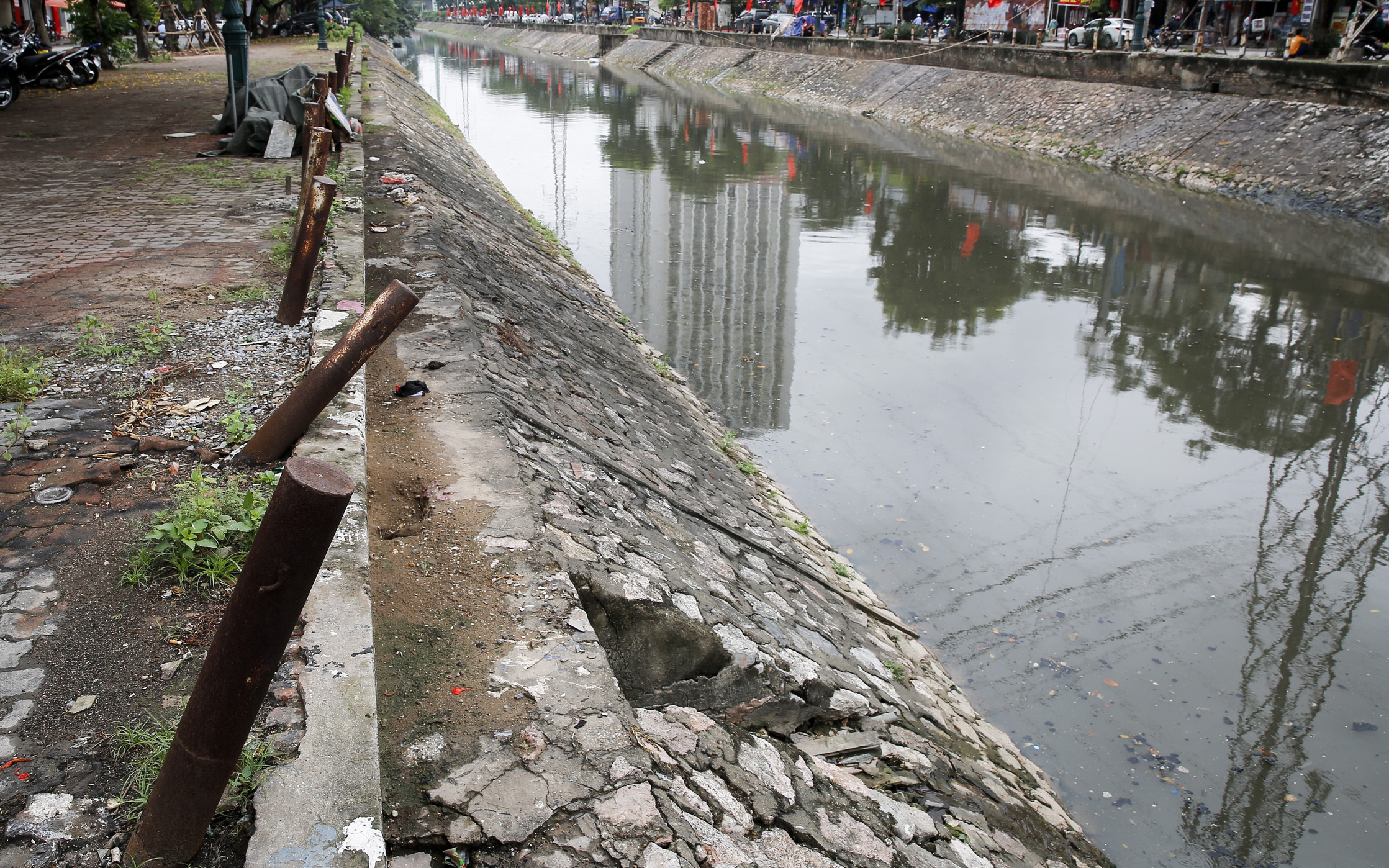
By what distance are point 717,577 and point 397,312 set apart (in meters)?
1.96

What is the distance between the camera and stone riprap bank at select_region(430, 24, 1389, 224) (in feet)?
54.4

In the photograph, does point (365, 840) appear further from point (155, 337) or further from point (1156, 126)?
point (1156, 126)

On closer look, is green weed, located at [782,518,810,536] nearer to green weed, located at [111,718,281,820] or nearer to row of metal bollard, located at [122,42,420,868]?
green weed, located at [111,718,281,820]

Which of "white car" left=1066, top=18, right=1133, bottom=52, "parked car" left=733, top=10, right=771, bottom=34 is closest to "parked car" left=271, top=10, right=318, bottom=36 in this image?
"parked car" left=733, top=10, right=771, bottom=34

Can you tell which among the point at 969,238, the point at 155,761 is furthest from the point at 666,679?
the point at 969,238

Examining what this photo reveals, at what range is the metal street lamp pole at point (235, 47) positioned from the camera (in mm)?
11328

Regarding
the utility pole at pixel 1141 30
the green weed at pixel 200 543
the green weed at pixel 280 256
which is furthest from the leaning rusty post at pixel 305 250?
the utility pole at pixel 1141 30

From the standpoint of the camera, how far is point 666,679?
A: 3633 mm

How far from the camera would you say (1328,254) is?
1424cm

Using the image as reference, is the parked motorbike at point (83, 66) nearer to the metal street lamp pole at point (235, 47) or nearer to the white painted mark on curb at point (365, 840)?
the metal street lamp pole at point (235, 47)

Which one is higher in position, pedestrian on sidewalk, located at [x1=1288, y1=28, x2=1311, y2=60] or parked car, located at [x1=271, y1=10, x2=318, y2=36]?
parked car, located at [x1=271, y1=10, x2=318, y2=36]

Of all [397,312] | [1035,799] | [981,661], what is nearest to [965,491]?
[981,661]

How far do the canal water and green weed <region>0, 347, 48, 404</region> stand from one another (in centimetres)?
478

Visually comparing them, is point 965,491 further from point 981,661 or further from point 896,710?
point 896,710
